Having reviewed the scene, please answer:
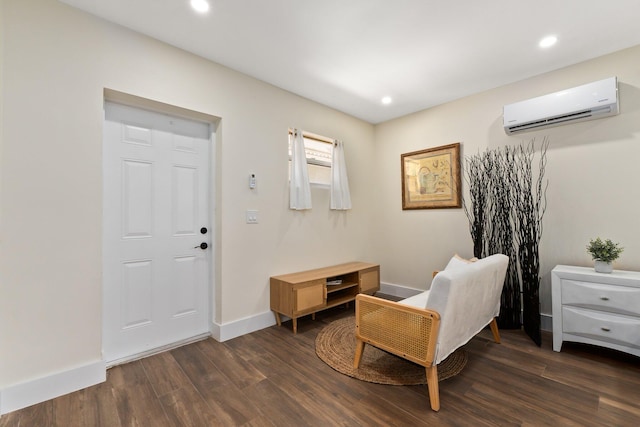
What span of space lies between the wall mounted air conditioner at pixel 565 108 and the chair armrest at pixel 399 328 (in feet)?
7.94

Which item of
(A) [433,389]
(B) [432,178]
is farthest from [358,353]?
(B) [432,178]

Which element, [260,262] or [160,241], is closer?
[160,241]

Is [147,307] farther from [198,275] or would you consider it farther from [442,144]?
[442,144]

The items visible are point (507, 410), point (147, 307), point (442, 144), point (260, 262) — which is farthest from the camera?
point (442, 144)

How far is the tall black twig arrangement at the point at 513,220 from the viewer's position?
8.96 feet

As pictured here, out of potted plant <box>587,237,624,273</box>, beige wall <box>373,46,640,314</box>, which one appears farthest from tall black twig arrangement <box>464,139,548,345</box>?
potted plant <box>587,237,624,273</box>

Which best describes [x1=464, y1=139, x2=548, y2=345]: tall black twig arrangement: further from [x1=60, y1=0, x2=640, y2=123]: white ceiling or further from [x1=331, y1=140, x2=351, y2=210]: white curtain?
[x1=331, y1=140, x2=351, y2=210]: white curtain

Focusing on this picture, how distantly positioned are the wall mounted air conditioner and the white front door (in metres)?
3.19

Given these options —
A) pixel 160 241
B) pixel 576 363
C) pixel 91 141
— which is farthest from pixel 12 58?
pixel 576 363

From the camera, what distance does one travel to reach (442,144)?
3709 mm

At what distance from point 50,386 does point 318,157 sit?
125 inches

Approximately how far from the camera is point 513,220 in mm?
3021

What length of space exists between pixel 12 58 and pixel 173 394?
2373 mm

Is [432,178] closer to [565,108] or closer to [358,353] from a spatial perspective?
[565,108]
